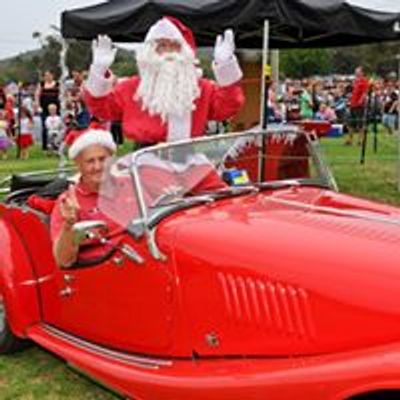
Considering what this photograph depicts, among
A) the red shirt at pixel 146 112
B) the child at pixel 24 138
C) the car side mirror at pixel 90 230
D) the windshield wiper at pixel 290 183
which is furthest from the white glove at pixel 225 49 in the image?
the child at pixel 24 138

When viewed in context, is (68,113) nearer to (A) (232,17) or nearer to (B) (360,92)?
(B) (360,92)

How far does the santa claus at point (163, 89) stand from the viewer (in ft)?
16.0

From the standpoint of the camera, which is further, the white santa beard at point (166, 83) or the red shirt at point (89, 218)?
the white santa beard at point (166, 83)

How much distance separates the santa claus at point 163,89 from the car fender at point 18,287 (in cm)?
100

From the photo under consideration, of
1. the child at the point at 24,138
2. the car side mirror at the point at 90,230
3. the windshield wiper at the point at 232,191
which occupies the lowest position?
the child at the point at 24,138

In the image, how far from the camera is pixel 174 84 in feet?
16.1

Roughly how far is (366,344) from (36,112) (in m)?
20.4

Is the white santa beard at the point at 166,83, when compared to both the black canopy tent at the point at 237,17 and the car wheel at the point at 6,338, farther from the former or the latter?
the black canopy tent at the point at 237,17

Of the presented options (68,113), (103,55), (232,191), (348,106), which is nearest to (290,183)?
(232,191)

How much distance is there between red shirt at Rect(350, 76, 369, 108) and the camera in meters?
19.3

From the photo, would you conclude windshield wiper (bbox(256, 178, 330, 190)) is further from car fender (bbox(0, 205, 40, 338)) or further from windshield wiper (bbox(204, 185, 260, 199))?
car fender (bbox(0, 205, 40, 338))

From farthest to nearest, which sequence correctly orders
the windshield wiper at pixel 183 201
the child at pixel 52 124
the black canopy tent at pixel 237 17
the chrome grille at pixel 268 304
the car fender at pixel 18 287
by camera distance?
the child at pixel 52 124, the black canopy tent at pixel 237 17, the car fender at pixel 18 287, the windshield wiper at pixel 183 201, the chrome grille at pixel 268 304

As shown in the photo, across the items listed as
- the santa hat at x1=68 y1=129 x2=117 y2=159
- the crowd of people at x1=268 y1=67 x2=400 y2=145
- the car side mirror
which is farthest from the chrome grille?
Result: the crowd of people at x1=268 y1=67 x2=400 y2=145

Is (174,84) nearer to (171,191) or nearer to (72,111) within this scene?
(171,191)
